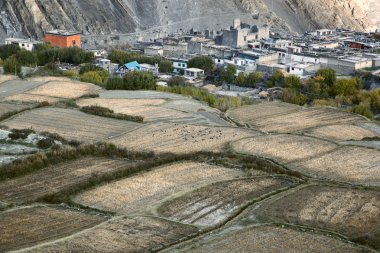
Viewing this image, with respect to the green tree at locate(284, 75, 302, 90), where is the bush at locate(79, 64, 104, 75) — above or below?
above

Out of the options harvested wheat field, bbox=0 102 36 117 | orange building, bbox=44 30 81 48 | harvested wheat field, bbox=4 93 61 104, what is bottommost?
harvested wheat field, bbox=0 102 36 117

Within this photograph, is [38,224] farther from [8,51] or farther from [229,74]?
[8,51]

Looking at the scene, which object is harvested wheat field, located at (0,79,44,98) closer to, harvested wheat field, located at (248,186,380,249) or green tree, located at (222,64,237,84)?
green tree, located at (222,64,237,84)

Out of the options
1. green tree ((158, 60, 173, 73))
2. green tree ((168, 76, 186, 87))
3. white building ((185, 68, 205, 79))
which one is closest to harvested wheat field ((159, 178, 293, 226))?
green tree ((168, 76, 186, 87))

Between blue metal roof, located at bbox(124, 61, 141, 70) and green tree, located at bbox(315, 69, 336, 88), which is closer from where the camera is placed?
green tree, located at bbox(315, 69, 336, 88)

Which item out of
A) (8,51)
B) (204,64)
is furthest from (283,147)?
(8,51)

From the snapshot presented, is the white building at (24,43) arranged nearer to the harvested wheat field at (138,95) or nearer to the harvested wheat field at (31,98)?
the harvested wheat field at (138,95)

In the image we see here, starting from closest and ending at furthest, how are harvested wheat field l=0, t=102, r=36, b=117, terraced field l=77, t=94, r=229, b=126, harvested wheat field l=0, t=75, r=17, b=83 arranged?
terraced field l=77, t=94, r=229, b=126, harvested wheat field l=0, t=102, r=36, b=117, harvested wheat field l=0, t=75, r=17, b=83

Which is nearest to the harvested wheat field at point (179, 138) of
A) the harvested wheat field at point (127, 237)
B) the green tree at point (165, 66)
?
the harvested wheat field at point (127, 237)
